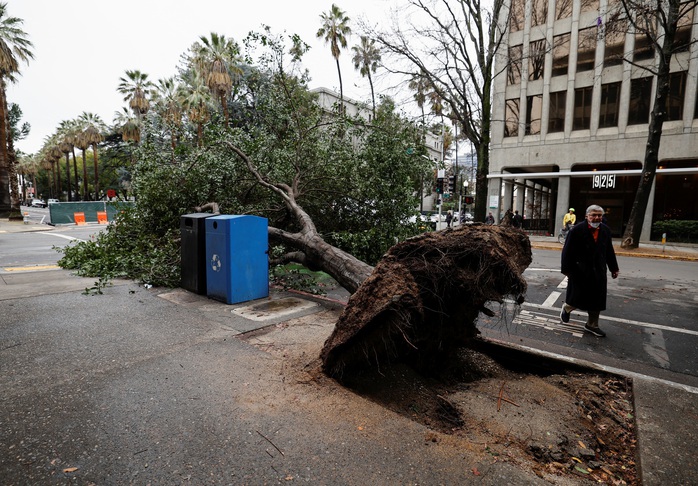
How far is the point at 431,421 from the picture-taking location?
2.97m

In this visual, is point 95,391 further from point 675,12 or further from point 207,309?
point 675,12

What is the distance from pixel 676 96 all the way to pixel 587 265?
832 inches

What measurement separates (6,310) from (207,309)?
2.65m

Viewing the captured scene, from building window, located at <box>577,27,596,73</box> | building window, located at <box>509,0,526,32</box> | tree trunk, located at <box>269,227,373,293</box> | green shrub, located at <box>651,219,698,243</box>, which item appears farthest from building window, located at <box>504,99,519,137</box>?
tree trunk, located at <box>269,227,373,293</box>

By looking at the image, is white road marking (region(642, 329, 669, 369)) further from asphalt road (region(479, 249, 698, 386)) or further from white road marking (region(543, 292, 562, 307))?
white road marking (region(543, 292, 562, 307))

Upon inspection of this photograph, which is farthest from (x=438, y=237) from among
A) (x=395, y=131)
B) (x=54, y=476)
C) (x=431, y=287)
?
(x=395, y=131)

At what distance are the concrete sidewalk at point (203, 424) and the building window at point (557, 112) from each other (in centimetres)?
2302

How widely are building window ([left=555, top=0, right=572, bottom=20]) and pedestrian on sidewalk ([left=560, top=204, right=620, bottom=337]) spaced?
23.2 m

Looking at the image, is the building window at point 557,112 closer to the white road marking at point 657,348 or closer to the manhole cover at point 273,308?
the white road marking at point 657,348

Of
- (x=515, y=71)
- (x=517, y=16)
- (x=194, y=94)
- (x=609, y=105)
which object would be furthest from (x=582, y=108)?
(x=194, y=94)

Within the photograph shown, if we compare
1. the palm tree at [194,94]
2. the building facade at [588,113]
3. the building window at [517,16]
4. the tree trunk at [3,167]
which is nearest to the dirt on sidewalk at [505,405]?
the building facade at [588,113]

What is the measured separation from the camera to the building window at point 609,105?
21033 mm

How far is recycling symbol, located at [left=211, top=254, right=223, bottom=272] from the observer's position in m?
5.70

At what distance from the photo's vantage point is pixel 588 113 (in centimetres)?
2183
